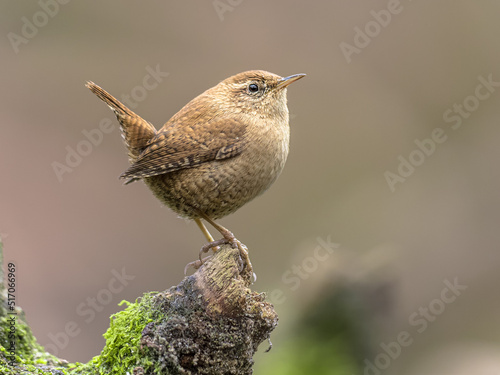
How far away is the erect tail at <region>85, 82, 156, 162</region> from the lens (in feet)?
12.8

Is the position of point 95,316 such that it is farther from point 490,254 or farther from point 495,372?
point 490,254

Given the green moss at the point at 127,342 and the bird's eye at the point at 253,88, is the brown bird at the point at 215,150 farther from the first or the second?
the green moss at the point at 127,342

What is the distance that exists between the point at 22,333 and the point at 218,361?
1.32 metres

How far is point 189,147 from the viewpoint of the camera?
3.78 meters

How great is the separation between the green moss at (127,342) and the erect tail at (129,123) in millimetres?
1394

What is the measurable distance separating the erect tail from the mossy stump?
1378 mm

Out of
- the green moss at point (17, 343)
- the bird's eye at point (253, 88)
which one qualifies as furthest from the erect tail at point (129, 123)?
the green moss at point (17, 343)

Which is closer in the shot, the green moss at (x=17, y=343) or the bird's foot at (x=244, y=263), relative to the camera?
the green moss at (x=17, y=343)

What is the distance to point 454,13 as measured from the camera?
26.1 feet

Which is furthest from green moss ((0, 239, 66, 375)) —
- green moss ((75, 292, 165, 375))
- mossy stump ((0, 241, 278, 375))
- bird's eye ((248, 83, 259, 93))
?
bird's eye ((248, 83, 259, 93))

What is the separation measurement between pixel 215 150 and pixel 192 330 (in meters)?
1.40

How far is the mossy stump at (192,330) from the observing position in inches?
105

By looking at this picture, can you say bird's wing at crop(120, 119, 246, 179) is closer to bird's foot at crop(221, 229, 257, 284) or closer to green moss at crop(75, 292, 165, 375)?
bird's foot at crop(221, 229, 257, 284)

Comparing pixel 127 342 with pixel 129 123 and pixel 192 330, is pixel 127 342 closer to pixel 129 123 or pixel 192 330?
pixel 192 330
